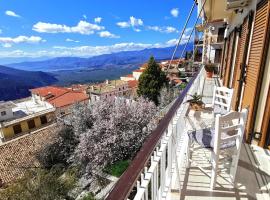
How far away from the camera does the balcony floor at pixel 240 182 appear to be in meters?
1.76

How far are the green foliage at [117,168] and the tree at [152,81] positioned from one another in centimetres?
1046

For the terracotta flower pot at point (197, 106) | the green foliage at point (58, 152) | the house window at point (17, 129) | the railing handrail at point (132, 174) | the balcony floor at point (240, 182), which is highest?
the railing handrail at point (132, 174)

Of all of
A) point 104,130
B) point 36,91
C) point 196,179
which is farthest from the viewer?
point 36,91

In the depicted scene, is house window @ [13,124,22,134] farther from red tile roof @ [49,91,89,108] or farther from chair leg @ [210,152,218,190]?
chair leg @ [210,152,218,190]

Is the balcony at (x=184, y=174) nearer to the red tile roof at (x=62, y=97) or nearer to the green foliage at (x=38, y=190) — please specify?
the green foliage at (x=38, y=190)

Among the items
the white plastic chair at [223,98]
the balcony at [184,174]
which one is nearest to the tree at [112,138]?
the white plastic chair at [223,98]

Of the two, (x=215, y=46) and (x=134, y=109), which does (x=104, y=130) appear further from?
(x=215, y=46)

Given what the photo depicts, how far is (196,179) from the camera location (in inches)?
77.8

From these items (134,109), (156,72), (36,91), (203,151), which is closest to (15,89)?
(36,91)

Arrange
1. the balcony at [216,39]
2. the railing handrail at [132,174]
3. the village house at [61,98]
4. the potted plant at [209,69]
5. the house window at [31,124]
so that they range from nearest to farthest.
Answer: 1. the railing handrail at [132,174]
2. the potted plant at [209,69]
3. the balcony at [216,39]
4. the house window at [31,124]
5. the village house at [61,98]

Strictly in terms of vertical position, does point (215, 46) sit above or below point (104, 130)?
above

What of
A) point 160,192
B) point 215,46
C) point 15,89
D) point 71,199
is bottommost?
point 15,89

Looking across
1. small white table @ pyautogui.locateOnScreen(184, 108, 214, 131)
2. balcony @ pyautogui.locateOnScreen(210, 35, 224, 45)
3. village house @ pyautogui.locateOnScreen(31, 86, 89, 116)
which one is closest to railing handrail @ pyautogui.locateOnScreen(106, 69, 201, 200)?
small white table @ pyautogui.locateOnScreen(184, 108, 214, 131)

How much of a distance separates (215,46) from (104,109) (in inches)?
328
